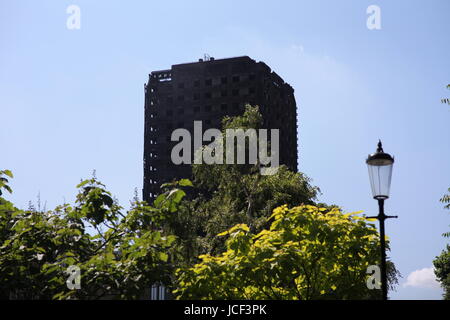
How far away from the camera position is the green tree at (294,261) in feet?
53.1

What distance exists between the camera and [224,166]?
39.5 meters

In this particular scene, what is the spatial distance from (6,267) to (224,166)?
24.8 metres

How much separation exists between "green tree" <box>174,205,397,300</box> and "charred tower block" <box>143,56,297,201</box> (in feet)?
310

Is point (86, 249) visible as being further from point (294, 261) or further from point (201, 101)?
point (201, 101)

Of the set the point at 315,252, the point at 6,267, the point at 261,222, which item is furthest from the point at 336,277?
the point at 261,222

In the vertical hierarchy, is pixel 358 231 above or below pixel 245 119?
below

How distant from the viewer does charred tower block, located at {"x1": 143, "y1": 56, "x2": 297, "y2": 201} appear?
115 m

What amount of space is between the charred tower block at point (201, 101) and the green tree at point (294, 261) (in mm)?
94345

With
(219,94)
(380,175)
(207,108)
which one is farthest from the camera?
(207,108)

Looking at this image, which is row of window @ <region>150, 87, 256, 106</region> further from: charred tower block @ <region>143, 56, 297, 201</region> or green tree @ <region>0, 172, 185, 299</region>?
green tree @ <region>0, 172, 185, 299</region>

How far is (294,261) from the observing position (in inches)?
627

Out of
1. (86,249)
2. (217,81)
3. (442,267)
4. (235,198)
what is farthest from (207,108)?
(86,249)

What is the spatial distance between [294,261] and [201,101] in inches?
4068
